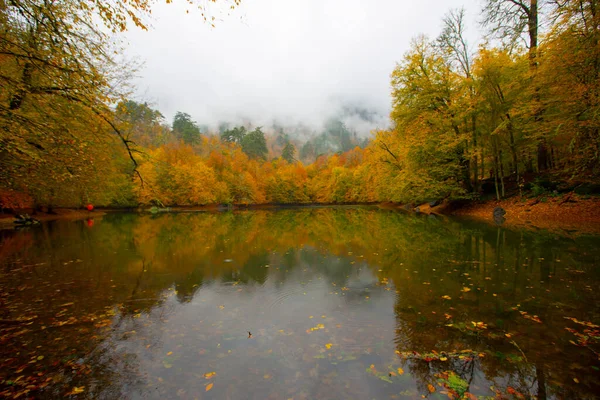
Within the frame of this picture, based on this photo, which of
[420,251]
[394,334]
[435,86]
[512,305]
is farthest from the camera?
[435,86]

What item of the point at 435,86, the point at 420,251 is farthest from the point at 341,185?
the point at 420,251

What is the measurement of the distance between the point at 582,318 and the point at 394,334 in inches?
123

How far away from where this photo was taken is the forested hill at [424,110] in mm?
5723

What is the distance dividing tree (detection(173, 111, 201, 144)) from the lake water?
88.9 m

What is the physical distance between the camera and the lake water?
11.0ft

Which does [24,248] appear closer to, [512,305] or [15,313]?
[15,313]

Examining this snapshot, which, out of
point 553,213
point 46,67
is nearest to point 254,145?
point 553,213

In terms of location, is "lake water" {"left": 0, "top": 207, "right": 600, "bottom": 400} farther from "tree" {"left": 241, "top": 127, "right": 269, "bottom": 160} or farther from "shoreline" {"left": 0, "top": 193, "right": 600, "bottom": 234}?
"tree" {"left": 241, "top": 127, "right": 269, "bottom": 160}

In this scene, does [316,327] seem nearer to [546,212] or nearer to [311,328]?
[311,328]

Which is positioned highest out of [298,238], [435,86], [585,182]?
[435,86]

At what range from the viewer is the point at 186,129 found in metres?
91.5

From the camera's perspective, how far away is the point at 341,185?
218 ft

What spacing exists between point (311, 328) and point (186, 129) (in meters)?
97.8

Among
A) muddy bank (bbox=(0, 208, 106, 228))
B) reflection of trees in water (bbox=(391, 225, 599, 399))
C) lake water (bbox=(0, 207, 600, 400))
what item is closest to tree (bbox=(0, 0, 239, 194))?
lake water (bbox=(0, 207, 600, 400))
